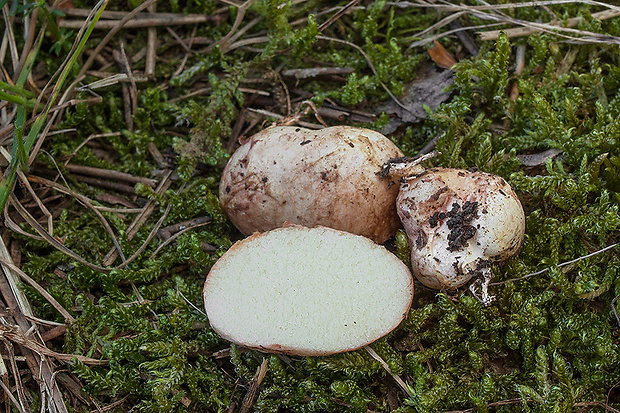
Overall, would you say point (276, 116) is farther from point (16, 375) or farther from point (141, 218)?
point (16, 375)

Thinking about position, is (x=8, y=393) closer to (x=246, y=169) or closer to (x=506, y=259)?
(x=246, y=169)

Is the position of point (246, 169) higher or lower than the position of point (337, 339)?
higher

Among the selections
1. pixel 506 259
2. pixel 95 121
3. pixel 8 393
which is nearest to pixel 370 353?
pixel 506 259

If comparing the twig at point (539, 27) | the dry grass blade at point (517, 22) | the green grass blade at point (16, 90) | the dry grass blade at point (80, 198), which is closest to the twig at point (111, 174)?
the dry grass blade at point (80, 198)

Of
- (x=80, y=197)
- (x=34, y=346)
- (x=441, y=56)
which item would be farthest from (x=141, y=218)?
(x=441, y=56)

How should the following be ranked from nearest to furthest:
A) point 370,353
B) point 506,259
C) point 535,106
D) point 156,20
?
point 370,353
point 506,259
point 535,106
point 156,20

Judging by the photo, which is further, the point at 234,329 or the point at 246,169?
the point at 246,169

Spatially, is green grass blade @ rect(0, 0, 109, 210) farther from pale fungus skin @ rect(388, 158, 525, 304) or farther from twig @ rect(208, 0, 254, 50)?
pale fungus skin @ rect(388, 158, 525, 304)
